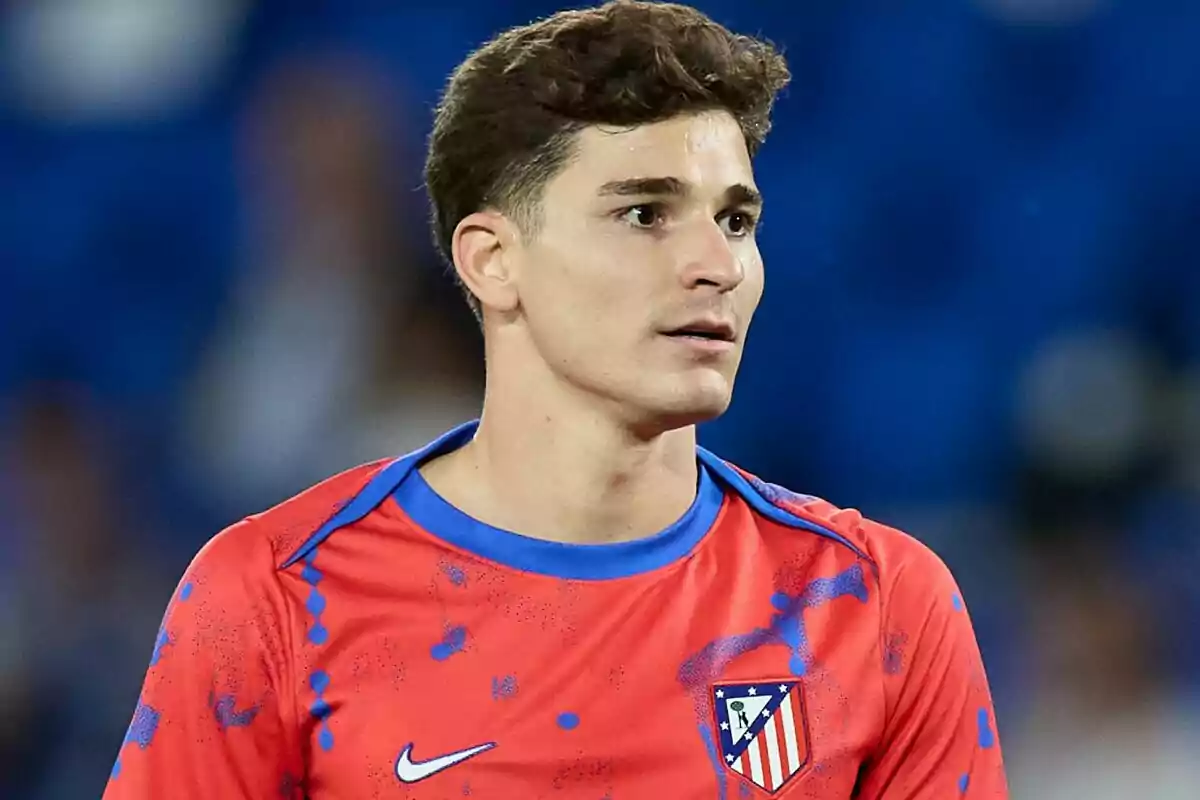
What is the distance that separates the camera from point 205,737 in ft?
6.61

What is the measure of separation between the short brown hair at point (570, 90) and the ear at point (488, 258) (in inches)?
1.0

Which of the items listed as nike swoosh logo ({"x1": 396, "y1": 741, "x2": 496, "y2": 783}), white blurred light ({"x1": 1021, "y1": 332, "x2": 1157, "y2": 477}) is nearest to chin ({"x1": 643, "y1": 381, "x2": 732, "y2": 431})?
nike swoosh logo ({"x1": 396, "y1": 741, "x2": 496, "y2": 783})

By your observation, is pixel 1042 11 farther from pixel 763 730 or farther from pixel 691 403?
pixel 763 730

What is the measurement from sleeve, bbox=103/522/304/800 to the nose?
2.14 feet

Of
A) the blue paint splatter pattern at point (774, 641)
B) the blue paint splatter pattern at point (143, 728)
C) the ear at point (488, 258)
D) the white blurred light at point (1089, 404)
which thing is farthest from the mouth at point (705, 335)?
the white blurred light at point (1089, 404)

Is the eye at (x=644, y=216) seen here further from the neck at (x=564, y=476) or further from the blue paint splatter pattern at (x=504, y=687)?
the blue paint splatter pattern at (x=504, y=687)

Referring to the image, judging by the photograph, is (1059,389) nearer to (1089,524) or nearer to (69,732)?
(1089,524)

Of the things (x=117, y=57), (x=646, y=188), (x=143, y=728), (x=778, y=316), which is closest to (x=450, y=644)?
(x=143, y=728)

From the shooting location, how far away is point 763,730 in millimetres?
2082

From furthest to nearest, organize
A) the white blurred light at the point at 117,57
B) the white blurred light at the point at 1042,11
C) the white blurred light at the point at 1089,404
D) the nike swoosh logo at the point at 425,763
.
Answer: the white blurred light at the point at 1042,11
the white blurred light at the point at 117,57
the white blurred light at the point at 1089,404
the nike swoosh logo at the point at 425,763

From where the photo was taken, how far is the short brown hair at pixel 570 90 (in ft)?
6.98

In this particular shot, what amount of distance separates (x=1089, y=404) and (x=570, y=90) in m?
2.19

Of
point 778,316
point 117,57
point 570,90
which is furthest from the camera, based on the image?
point 117,57

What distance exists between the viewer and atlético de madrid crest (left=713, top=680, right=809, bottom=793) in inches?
81.2
